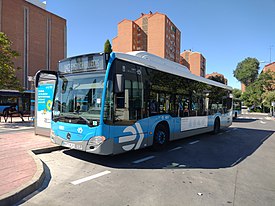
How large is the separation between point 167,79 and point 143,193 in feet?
14.7

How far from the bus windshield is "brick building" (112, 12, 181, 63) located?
70.9m

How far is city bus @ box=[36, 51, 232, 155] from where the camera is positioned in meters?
5.17

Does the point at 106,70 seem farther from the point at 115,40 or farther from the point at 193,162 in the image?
the point at 115,40

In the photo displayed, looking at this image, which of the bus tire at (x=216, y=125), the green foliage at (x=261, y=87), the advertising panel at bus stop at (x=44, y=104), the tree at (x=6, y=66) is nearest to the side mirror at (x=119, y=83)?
the advertising panel at bus stop at (x=44, y=104)

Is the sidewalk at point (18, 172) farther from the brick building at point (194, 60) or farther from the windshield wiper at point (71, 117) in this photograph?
the brick building at point (194, 60)

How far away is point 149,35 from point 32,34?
4975cm

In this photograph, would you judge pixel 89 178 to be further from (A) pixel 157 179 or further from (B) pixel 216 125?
(B) pixel 216 125

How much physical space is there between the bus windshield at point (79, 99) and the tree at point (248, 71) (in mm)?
69786

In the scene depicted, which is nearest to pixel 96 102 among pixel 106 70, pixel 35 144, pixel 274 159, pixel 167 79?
pixel 106 70

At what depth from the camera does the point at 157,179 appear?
4676 millimetres

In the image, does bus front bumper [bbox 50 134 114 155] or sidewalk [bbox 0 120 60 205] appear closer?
sidewalk [bbox 0 120 60 205]

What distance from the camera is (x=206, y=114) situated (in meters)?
10.4

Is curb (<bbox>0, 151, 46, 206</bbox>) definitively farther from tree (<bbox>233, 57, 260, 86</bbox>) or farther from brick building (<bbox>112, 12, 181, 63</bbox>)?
brick building (<bbox>112, 12, 181, 63</bbox>)

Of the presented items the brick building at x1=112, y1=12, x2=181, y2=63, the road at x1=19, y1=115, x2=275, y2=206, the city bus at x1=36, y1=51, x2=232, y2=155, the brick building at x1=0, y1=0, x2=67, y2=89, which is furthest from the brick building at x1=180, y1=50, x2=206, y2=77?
the road at x1=19, y1=115, x2=275, y2=206
